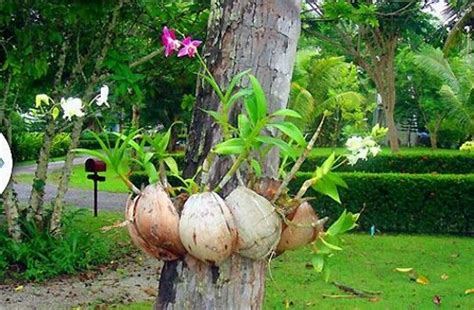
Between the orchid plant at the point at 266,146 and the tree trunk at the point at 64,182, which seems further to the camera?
the tree trunk at the point at 64,182

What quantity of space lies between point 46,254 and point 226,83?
5628 mm

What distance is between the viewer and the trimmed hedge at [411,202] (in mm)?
9148

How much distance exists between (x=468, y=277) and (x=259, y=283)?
5736 millimetres

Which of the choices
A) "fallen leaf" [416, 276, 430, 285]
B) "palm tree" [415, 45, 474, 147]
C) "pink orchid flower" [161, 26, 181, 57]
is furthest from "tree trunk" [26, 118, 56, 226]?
"palm tree" [415, 45, 474, 147]

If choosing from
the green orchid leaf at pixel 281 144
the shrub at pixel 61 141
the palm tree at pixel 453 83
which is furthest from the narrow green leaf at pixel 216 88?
the palm tree at pixel 453 83

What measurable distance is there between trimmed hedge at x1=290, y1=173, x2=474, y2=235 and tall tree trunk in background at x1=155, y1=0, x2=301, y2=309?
7904mm

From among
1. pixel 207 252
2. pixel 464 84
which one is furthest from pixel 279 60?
pixel 464 84

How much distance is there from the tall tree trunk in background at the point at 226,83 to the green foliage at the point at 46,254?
5.18 metres

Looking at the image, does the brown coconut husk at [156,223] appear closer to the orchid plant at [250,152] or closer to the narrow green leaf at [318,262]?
the orchid plant at [250,152]

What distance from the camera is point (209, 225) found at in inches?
43.8

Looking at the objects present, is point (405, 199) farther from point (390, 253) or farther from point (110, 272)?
point (110, 272)

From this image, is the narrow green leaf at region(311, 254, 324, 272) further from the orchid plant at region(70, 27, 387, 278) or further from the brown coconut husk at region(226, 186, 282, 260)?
the brown coconut husk at region(226, 186, 282, 260)

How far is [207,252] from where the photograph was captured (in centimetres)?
113

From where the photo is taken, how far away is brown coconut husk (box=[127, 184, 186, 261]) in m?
1.16
